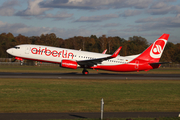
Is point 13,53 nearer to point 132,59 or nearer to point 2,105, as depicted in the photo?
point 132,59

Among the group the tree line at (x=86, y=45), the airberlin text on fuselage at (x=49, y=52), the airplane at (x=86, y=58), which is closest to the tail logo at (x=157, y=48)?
the airplane at (x=86, y=58)

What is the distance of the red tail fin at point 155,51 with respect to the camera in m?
41.4

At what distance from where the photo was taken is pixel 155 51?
4162 centimetres

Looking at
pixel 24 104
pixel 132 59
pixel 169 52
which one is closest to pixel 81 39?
pixel 169 52

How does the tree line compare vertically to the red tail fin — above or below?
above

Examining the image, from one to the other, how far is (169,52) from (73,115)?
111798 millimetres

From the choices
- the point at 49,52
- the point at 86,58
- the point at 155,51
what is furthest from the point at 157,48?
the point at 49,52

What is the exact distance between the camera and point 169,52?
376ft

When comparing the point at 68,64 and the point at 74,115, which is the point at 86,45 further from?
the point at 74,115

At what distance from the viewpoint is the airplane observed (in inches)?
1496

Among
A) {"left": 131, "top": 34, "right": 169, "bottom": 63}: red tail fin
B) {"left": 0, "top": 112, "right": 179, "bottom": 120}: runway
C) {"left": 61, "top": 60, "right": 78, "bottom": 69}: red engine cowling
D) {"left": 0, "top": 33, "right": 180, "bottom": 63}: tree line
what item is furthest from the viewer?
{"left": 0, "top": 33, "right": 180, "bottom": 63}: tree line

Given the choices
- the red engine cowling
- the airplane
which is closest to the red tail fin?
the airplane

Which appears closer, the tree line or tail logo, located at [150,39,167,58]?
tail logo, located at [150,39,167,58]

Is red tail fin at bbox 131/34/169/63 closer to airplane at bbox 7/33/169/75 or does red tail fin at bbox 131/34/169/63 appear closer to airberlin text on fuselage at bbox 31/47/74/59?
airplane at bbox 7/33/169/75
